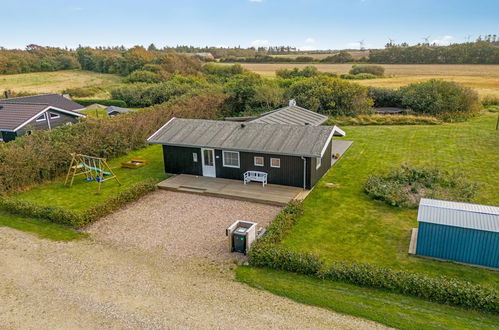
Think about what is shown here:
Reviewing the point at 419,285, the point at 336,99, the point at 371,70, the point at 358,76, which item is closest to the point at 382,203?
the point at 419,285

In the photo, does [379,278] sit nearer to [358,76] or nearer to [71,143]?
[71,143]

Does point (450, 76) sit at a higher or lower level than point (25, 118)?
higher

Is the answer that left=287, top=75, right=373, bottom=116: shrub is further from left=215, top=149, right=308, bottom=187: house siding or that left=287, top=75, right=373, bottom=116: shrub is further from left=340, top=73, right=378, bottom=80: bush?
left=340, top=73, right=378, bottom=80: bush

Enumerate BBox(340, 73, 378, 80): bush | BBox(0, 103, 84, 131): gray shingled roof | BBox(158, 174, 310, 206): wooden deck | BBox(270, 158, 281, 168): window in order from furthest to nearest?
BBox(340, 73, 378, 80): bush
BBox(0, 103, 84, 131): gray shingled roof
BBox(270, 158, 281, 168): window
BBox(158, 174, 310, 206): wooden deck

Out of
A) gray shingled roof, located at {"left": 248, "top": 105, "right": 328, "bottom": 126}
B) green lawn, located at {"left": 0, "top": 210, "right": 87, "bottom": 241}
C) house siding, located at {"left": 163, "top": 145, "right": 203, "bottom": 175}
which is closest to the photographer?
green lawn, located at {"left": 0, "top": 210, "right": 87, "bottom": 241}

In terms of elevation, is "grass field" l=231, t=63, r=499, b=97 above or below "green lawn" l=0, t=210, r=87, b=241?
above

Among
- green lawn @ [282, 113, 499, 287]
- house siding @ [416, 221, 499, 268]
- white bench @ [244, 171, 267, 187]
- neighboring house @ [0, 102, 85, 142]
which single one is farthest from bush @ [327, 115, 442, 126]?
neighboring house @ [0, 102, 85, 142]

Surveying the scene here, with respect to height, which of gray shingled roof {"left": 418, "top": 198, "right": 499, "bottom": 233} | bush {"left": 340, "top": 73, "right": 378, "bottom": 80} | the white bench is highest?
bush {"left": 340, "top": 73, "right": 378, "bottom": 80}
